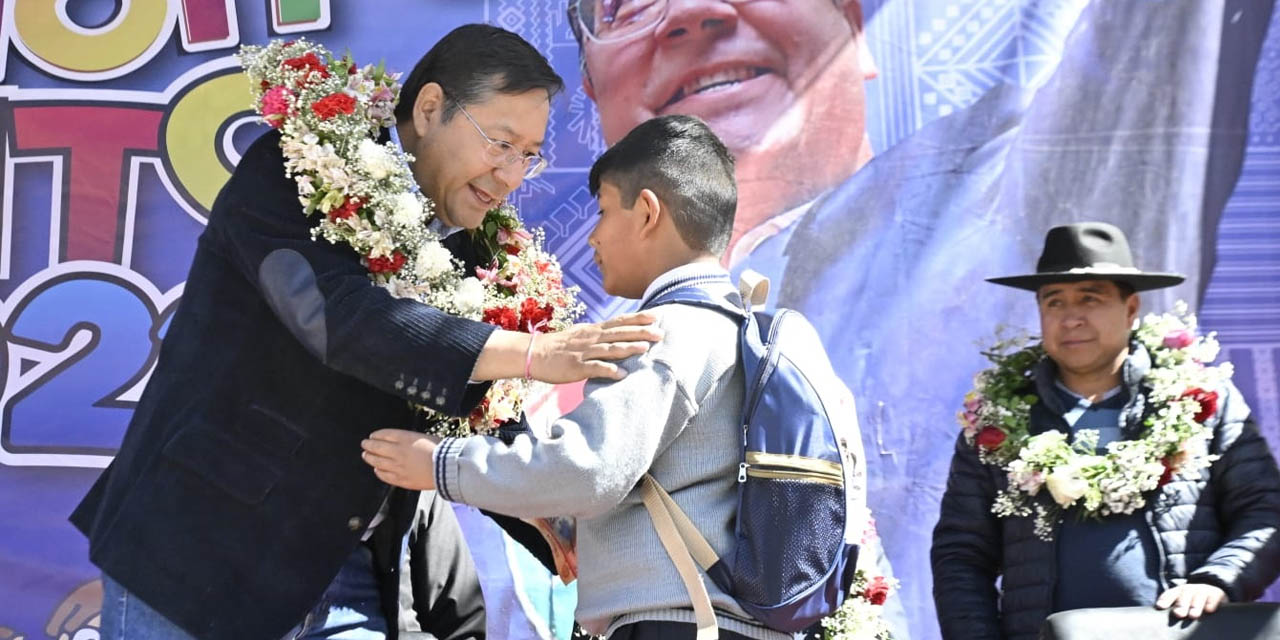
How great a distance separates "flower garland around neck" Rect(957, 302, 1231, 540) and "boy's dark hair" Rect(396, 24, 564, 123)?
171cm

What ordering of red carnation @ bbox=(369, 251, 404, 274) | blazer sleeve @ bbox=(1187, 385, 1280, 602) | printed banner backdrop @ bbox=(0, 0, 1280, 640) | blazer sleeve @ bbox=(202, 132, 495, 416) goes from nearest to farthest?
blazer sleeve @ bbox=(202, 132, 495, 416) → red carnation @ bbox=(369, 251, 404, 274) → blazer sleeve @ bbox=(1187, 385, 1280, 602) → printed banner backdrop @ bbox=(0, 0, 1280, 640)

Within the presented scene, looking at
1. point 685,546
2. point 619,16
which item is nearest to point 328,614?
point 685,546

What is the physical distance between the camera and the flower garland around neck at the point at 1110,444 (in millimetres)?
3598

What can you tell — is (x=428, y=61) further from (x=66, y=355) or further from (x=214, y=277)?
(x=66, y=355)

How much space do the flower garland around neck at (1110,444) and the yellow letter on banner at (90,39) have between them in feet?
9.77

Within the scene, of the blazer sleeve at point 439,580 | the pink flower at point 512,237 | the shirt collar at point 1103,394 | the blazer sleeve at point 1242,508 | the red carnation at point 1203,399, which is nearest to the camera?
the pink flower at point 512,237

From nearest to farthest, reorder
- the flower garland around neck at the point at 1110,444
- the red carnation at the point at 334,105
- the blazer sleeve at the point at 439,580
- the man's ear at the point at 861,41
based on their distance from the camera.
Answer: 1. the red carnation at the point at 334,105
2. the blazer sleeve at the point at 439,580
3. the flower garland around neck at the point at 1110,444
4. the man's ear at the point at 861,41

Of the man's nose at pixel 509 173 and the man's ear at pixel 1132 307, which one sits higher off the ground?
the man's nose at pixel 509 173

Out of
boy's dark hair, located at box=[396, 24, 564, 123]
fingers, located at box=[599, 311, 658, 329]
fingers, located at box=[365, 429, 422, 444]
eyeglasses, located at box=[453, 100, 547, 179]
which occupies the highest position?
boy's dark hair, located at box=[396, 24, 564, 123]

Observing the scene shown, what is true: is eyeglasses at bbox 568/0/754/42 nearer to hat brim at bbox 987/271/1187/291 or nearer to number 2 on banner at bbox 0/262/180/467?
hat brim at bbox 987/271/1187/291

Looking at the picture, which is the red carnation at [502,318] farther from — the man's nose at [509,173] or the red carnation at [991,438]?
the red carnation at [991,438]

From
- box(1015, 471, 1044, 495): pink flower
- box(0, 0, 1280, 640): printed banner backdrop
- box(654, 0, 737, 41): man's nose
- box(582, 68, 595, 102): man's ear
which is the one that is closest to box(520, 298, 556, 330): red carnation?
box(1015, 471, 1044, 495): pink flower

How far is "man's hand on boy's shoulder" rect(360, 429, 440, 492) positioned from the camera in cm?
236

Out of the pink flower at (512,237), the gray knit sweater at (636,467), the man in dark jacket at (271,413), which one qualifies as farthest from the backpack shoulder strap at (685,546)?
the pink flower at (512,237)
